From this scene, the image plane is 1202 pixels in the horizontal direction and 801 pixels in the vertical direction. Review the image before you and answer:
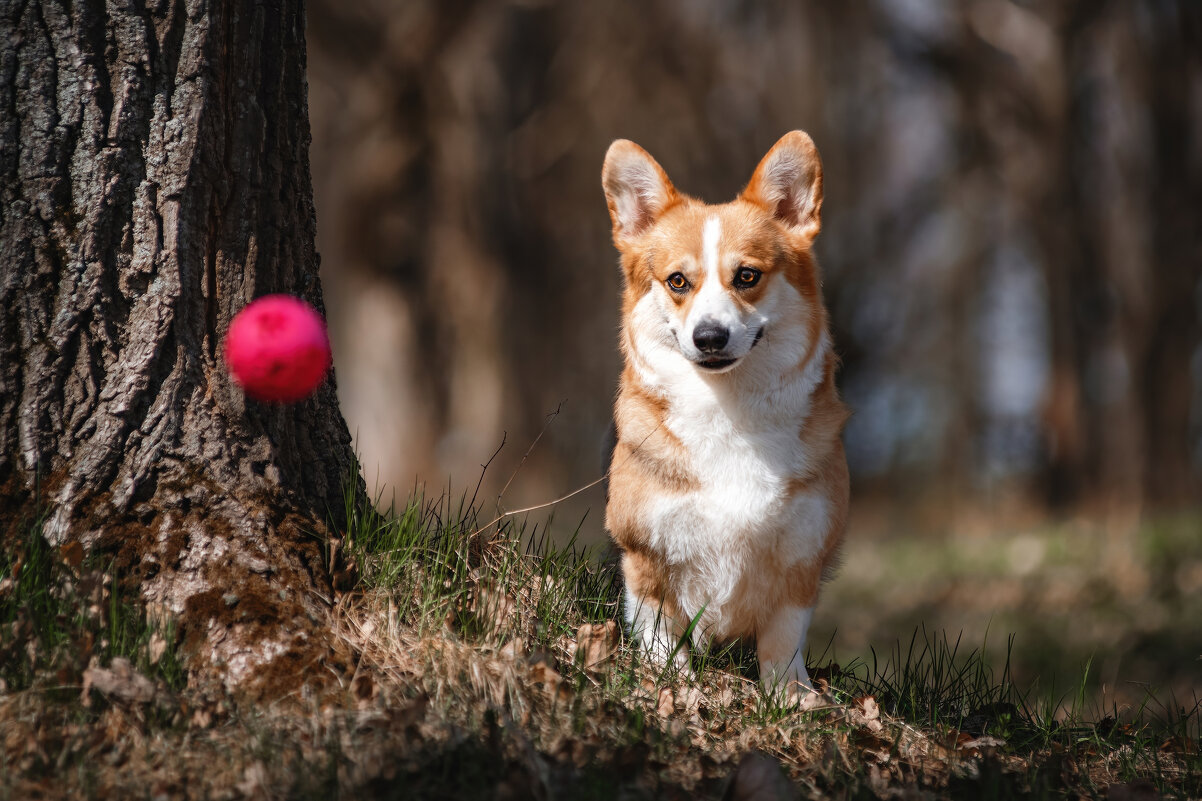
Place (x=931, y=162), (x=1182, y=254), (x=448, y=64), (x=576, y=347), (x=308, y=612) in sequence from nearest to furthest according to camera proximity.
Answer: (x=308, y=612)
(x=1182, y=254)
(x=448, y=64)
(x=931, y=162)
(x=576, y=347)

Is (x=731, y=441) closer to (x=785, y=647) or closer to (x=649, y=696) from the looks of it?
(x=785, y=647)

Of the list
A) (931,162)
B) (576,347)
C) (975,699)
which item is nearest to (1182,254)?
(931,162)

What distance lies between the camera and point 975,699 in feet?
11.2

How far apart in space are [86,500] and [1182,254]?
33.2 ft

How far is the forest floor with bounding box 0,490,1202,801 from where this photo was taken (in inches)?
87.7

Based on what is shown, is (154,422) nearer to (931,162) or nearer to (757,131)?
(757,131)

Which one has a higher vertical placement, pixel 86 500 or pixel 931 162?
pixel 931 162

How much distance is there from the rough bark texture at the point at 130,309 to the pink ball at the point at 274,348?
7cm

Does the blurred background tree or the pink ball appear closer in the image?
the pink ball

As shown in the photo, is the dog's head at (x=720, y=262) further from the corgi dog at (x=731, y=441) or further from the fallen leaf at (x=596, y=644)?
the fallen leaf at (x=596, y=644)

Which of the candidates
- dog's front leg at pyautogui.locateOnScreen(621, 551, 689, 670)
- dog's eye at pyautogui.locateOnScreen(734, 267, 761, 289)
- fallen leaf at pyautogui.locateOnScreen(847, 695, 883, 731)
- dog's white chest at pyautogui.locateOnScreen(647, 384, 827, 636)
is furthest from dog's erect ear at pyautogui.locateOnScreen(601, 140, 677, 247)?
fallen leaf at pyautogui.locateOnScreen(847, 695, 883, 731)

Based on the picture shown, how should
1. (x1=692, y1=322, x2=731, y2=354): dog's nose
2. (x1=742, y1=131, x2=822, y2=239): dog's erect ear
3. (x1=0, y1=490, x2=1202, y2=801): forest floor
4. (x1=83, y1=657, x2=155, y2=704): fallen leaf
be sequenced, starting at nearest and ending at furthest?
(x1=0, y1=490, x2=1202, y2=801): forest floor < (x1=83, y1=657, x2=155, y2=704): fallen leaf < (x1=692, y1=322, x2=731, y2=354): dog's nose < (x1=742, y1=131, x2=822, y2=239): dog's erect ear

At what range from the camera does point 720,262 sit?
3418 mm

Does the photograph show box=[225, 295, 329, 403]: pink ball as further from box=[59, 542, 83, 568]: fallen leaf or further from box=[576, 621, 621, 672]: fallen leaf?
box=[576, 621, 621, 672]: fallen leaf
